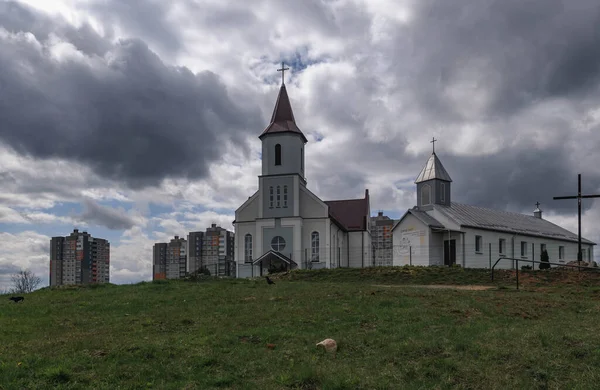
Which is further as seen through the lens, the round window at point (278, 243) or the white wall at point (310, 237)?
the round window at point (278, 243)

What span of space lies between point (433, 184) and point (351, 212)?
11.1 meters

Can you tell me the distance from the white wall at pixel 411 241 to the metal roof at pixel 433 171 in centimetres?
418

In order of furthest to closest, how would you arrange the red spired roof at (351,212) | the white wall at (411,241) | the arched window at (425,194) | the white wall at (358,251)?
the red spired roof at (351,212), the white wall at (358,251), the arched window at (425,194), the white wall at (411,241)

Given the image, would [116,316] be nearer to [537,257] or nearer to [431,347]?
[431,347]

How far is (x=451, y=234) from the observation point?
3950cm

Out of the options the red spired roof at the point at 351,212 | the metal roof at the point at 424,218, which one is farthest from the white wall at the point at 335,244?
the metal roof at the point at 424,218

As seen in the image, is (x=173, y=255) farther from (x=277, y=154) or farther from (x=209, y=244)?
(x=277, y=154)

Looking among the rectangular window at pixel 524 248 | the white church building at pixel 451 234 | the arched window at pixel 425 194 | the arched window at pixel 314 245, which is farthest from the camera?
the rectangular window at pixel 524 248

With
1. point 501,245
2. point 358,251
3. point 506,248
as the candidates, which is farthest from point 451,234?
point 358,251

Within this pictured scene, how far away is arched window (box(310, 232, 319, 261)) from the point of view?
137ft

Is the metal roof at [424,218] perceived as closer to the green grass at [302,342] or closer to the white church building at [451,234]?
the white church building at [451,234]

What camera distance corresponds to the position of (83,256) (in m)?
95.8

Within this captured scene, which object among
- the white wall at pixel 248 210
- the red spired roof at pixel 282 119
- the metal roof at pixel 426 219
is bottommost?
the metal roof at pixel 426 219

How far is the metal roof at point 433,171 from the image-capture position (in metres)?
42.4
